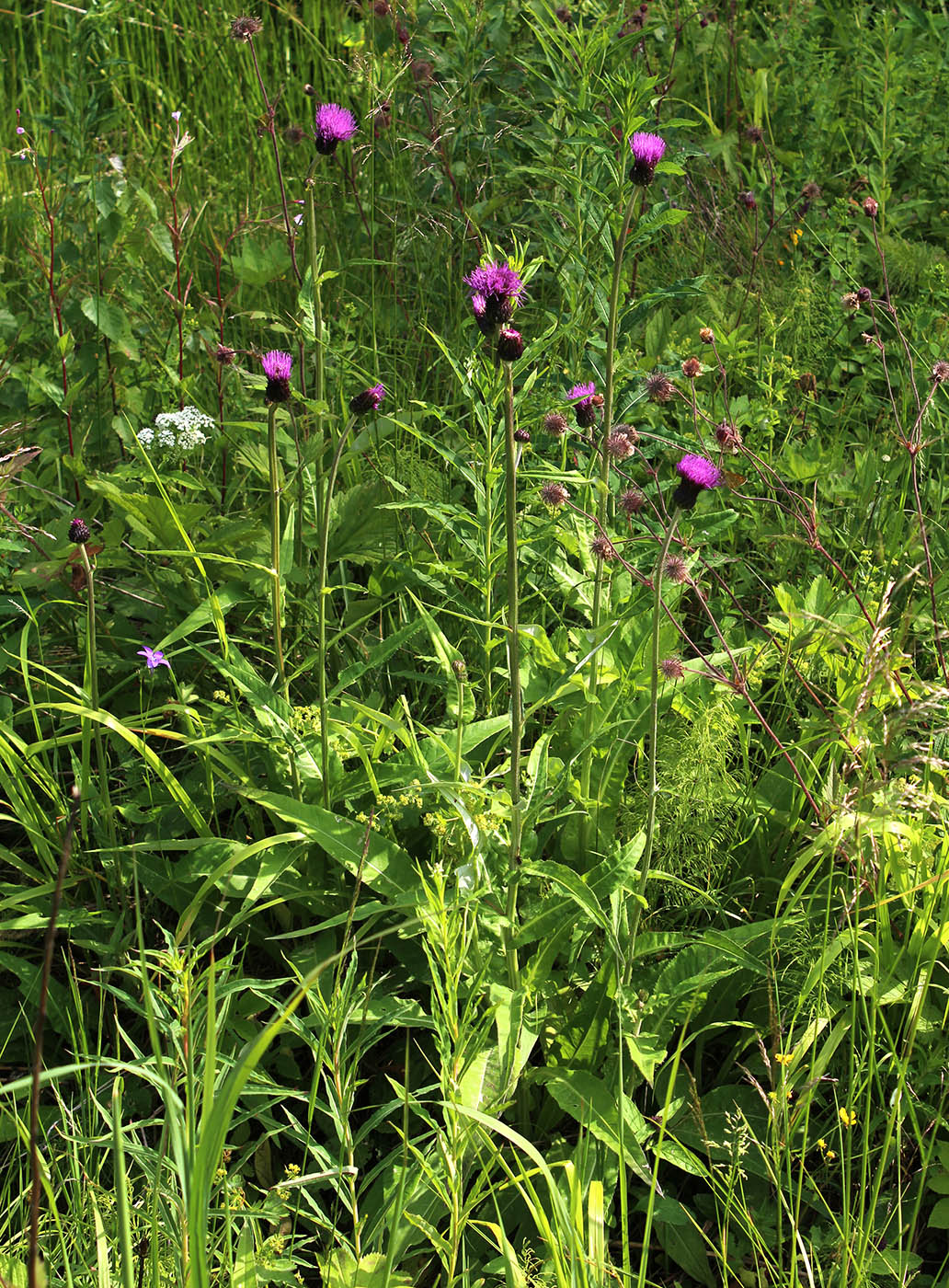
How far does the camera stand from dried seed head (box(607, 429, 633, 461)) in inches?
67.1

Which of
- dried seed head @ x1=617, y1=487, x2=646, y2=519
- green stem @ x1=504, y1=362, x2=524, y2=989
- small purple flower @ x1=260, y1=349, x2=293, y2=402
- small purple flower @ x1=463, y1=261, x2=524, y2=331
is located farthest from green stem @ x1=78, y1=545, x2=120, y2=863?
dried seed head @ x1=617, y1=487, x2=646, y2=519

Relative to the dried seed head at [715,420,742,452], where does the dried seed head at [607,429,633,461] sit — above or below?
above

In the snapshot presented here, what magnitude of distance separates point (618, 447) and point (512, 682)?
460 mm

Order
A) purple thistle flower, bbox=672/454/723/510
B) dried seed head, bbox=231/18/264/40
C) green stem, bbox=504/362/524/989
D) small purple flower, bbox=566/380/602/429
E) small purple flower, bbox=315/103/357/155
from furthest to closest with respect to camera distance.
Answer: dried seed head, bbox=231/18/264/40
small purple flower, bbox=566/380/602/429
small purple flower, bbox=315/103/357/155
purple thistle flower, bbox=672/454/723/510
green stem, bbox=504/362/524/989

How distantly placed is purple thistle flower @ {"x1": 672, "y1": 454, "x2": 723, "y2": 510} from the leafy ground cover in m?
0.01

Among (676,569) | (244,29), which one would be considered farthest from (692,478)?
(244,29)

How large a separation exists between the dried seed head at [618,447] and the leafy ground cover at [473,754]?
24mm

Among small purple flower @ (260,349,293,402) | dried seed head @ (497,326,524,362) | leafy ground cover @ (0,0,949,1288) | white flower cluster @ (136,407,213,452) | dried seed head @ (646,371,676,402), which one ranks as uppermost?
dried seed head @ (497,326,524,362)

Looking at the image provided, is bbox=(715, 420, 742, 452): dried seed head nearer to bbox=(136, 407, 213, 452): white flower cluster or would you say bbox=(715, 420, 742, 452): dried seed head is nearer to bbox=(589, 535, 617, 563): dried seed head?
bbox=(589, 535, 617, 563): dried seed head

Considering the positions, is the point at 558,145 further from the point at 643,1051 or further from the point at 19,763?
the point at 643,1051

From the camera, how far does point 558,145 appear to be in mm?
2494

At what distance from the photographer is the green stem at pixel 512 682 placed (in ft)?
4.42

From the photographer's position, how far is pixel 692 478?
150cm

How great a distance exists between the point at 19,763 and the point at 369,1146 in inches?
32.3
